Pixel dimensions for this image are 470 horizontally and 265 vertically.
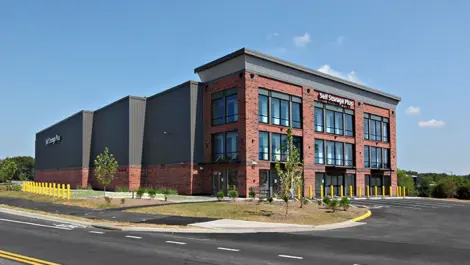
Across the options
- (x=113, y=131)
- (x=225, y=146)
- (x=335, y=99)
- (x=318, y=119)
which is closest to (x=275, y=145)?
(x=225, y=146)

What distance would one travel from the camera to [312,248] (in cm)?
1339

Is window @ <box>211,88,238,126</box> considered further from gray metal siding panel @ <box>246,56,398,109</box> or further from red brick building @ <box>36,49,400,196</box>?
gray metal siding panel @ <box>246,56,398,109</box>

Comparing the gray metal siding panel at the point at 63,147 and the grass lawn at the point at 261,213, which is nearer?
the grass lawn at the point at 261,213

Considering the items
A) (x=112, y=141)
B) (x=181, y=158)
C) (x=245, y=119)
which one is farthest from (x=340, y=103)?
(x=112, y=141)

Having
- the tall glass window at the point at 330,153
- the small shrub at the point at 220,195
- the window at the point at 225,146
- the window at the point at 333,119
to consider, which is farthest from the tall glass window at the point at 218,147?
the tall glass window at the point at 330,153

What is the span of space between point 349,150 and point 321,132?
602cm

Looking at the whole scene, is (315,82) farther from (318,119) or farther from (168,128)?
(168,128)

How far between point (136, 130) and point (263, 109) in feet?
53.4

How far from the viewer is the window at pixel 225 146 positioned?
124 feet

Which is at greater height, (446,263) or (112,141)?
(112,141)

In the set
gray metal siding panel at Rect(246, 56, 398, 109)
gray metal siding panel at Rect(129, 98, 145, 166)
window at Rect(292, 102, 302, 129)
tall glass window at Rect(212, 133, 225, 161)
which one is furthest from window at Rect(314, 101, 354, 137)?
gray metal siding panel at Rect(129, 98, 145, 166)

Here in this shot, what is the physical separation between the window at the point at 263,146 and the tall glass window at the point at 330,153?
9.37 metres

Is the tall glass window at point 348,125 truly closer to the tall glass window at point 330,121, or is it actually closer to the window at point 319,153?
the tall glass window at point 330,121

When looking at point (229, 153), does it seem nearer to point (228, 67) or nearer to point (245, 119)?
point (245, 119)
